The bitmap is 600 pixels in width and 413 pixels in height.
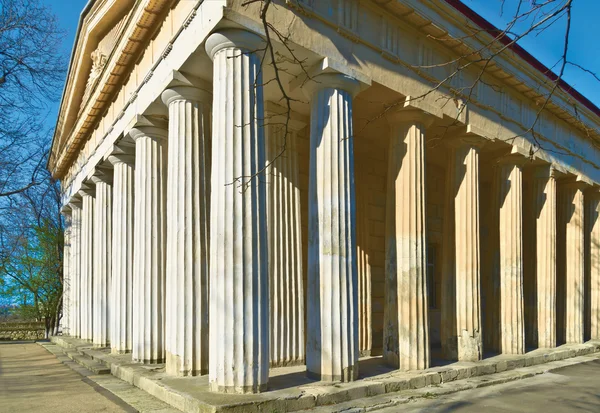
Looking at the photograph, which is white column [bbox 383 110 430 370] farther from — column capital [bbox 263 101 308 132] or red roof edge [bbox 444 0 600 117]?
red roof edge [bbox 444 0 600 117]

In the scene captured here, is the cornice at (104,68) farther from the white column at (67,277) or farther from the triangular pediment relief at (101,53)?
the white column at (67,277)

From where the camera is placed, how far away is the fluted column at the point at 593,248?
19.8 metres

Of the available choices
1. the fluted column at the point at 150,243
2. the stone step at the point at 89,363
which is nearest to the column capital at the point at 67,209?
the stone step at the point at 89,363

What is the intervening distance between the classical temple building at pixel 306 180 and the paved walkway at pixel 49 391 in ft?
4.48

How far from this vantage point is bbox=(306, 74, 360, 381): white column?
8961 mm

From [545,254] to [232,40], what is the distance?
40.0ft

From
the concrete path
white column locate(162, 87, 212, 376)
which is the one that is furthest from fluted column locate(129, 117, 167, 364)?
the concrete path

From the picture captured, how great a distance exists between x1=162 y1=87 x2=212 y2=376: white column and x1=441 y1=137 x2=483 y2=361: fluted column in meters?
5.97

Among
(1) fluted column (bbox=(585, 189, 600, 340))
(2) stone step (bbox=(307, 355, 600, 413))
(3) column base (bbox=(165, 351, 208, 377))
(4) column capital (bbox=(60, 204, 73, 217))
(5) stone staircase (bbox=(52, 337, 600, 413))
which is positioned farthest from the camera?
(4) column capital (bbox=(60, 204, 73, 217))

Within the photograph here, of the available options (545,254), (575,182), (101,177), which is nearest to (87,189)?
(101,177)

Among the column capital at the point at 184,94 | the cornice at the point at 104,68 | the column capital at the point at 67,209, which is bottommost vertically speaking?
the column capital at the point at 67,209

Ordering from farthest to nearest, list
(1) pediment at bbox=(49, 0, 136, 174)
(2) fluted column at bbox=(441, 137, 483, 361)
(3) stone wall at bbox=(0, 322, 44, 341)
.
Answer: (3) stone wall at bbox=(0, 322, 44, 341)
(1) pediment at bbox=(49, 0, 136, 174)
(2) fluted column at bbox=(441, 137, 483, 361)

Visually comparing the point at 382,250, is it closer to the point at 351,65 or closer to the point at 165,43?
the point at 351,65

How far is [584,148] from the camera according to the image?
60.3ft
